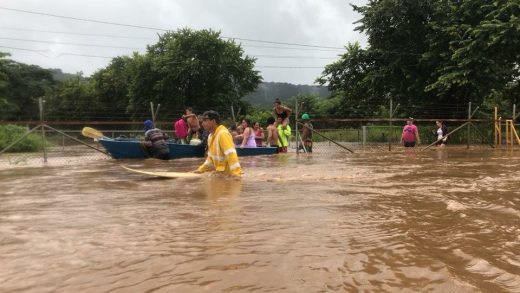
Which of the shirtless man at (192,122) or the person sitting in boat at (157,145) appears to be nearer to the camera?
the person sitting in boat at (157,145)

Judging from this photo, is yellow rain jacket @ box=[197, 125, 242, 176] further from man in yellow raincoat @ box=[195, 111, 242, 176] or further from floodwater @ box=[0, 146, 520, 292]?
floodwater @ box=[0, 146, 520, 292]

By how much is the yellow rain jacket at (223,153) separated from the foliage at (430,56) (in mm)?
19236

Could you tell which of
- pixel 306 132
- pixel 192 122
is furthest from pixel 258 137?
pixel 192 122

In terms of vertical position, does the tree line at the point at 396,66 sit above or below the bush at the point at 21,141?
above

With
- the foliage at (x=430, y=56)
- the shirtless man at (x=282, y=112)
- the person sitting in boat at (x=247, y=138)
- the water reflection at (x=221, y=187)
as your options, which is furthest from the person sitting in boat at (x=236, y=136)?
the foliage at (x=430, y=56)

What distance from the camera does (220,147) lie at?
7.47 metres

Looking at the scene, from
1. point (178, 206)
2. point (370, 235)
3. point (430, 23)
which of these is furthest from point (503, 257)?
point (430, 23)

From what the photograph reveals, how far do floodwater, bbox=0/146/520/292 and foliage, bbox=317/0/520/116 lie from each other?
1914 centimetres

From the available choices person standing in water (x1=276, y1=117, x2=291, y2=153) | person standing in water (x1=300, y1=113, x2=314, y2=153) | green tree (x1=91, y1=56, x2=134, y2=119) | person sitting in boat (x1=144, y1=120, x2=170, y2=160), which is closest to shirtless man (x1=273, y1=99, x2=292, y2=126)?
person standing in water (x1=276, y1=117, x2=291, y2=153)

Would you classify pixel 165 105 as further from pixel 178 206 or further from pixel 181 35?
pixel 178 206

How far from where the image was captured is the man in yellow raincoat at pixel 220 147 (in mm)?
7285

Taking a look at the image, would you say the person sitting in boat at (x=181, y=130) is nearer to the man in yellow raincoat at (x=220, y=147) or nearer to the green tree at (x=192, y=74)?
the man in yellow raincoat at (x=220, y=147)

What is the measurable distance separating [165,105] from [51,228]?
128ft

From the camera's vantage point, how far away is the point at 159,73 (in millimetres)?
42594
